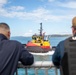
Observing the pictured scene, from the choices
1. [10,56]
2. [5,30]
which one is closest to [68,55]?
[10,56]

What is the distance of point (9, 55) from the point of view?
3.70 meters

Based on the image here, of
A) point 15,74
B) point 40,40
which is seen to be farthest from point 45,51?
point 15,74

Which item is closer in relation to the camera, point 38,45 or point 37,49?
point 38,45

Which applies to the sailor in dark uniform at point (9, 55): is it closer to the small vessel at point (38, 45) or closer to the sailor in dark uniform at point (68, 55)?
the sailor in dark uniform at point (68, 55)

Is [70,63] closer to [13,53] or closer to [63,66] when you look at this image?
[63,66]

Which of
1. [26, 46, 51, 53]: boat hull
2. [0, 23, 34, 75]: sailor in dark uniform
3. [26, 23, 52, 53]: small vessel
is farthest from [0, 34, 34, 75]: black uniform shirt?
[26, 46, 51, 53]: boat hull

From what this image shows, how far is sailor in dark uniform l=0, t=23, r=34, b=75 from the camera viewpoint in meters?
3.63

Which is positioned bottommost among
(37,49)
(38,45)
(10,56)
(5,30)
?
(37,49)

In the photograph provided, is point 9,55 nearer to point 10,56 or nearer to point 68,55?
point 10,56

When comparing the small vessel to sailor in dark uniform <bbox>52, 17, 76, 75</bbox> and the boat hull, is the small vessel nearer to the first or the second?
the boat hull

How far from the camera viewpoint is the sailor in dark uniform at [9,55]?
143 inches

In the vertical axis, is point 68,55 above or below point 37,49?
above

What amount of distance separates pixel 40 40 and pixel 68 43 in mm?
43424

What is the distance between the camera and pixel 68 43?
3.55m
